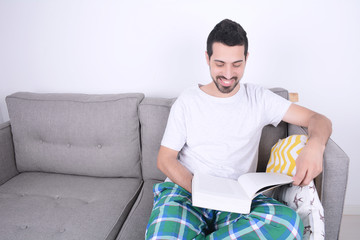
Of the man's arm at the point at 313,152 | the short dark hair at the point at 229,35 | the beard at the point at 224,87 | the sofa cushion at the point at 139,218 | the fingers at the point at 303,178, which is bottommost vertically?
the sofa cushion at the point at 139,218

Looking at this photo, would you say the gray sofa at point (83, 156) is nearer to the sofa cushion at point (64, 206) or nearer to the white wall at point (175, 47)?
the sofa cushion at point (64, 206)

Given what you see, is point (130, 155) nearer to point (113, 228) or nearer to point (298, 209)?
point (113, 228)

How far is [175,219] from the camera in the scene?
0.86 m

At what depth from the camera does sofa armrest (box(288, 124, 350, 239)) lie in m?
0.91

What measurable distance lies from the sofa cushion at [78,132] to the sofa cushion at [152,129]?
0.05 meters

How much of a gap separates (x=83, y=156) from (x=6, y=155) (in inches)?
19.6

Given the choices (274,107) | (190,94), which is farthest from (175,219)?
(274,107)

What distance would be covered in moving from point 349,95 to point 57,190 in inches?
69.8

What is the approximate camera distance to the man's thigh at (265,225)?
0.77 m

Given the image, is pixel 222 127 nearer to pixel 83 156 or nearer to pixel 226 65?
pixel 226 65

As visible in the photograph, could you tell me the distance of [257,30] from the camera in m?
1.40

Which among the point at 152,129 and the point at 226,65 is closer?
the point at 226,65

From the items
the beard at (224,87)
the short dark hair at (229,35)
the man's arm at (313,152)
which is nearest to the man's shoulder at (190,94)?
the beard at (224,87)

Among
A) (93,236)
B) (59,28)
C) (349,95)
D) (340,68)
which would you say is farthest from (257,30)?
(93,236)
